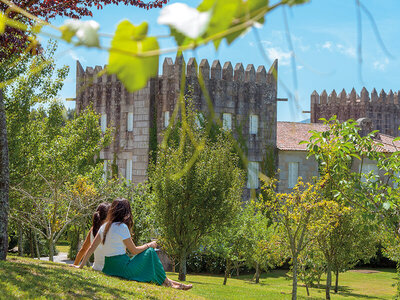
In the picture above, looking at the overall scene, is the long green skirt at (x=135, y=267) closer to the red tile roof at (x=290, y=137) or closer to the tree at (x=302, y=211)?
the tree at (x=302, y=211)

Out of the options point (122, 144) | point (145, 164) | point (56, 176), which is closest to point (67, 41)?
point (56, 176)

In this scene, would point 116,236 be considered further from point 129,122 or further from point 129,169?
point 129,122

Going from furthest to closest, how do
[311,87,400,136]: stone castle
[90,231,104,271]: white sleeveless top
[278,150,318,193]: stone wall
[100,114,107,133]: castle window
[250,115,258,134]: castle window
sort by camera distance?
[311,87,400,136]: stone castle → [278,150,318,193]: stone wall → [100,114,107,133]: castle window → [250,115,258,134]: castle window → [90,231,104,271]: white sleeveless top

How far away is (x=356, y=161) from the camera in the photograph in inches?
1176

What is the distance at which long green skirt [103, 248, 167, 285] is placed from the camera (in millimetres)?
7605

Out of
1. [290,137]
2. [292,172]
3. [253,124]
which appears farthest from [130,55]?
[290,137]

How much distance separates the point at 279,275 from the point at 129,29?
24552 millimetres

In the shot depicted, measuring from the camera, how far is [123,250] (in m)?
7.33

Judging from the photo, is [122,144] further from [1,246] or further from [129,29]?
[129,29]

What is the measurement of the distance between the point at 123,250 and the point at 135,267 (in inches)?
21.1

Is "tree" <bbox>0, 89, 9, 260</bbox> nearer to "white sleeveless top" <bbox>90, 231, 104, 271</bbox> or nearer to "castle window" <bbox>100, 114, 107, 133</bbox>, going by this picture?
"white sleeveless top" <bbox>90, 231, 104, 271</bbox>

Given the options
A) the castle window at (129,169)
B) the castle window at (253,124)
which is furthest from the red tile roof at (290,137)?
the castle window at (129,169)

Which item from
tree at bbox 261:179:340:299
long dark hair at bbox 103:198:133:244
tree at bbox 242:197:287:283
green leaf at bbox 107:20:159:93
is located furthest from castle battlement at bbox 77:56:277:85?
green leaf at bbox 107:20:159:93

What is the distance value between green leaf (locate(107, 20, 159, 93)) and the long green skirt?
23.6ft
